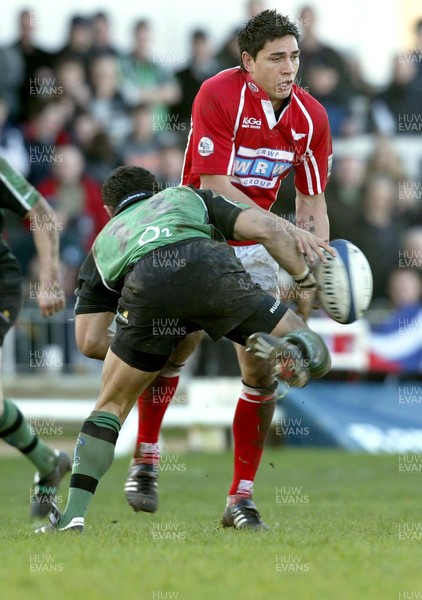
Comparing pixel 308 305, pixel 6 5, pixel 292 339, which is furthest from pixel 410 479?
pixel 6 5

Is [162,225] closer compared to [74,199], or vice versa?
[162,225]

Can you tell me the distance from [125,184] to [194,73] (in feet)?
31.0

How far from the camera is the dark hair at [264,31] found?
6.70 meters

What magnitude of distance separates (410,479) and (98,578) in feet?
21.6

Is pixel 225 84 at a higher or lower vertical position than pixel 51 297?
higher

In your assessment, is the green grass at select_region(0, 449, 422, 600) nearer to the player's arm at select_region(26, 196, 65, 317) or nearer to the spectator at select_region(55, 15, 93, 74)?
the player's arm at select_region(26, 196, 65, 317)

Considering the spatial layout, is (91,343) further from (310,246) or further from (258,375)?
(310,246)

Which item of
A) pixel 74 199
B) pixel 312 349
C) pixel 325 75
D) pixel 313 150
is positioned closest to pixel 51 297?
pixel 313 150

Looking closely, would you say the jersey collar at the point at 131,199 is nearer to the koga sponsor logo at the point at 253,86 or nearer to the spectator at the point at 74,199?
the koga sponsor logo at the point at 253,86

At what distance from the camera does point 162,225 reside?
593 cm

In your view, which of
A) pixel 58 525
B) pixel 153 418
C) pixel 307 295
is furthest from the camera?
pixel 153 418

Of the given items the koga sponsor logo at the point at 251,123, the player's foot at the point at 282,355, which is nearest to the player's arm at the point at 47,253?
the koga sponsor logo at the point at 251,123

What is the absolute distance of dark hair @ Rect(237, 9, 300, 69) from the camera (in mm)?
6703

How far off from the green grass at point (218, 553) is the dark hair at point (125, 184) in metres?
1.83
